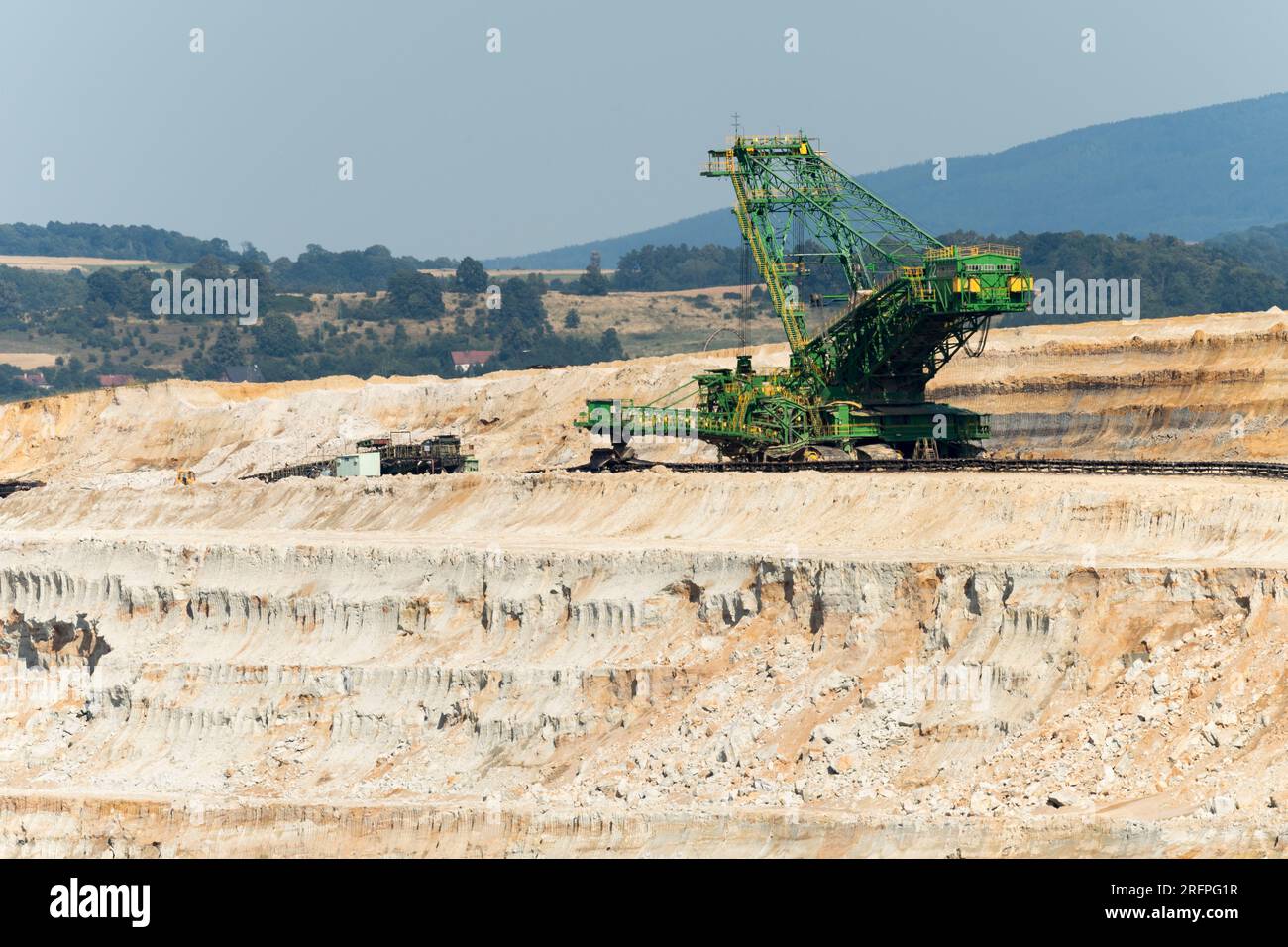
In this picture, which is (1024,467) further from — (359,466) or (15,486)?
(15,486)

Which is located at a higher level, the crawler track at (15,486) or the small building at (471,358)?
the small building at (471,358)

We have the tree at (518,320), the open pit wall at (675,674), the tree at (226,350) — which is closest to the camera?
the open pit wall at (675,674)

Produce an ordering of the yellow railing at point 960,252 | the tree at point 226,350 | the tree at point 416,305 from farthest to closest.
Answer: the tree at point 416,305 < the tree at point 226,350 < the yellow railing at point 960,252

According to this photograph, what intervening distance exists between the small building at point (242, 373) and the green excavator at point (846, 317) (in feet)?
365

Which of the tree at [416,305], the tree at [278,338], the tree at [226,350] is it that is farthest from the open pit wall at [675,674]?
the tree at [416,305]

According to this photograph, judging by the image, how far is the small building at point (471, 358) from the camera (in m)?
178

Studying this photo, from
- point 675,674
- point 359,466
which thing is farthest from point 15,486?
point 675,674

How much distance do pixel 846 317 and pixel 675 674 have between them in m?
22.3

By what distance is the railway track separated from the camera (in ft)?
181

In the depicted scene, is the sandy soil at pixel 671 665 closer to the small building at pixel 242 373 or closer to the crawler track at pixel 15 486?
the crawler track at pixel 15 486

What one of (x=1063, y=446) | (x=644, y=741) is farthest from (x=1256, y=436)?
(x=644, y=741)

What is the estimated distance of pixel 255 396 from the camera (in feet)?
348

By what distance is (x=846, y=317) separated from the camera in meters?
67.6
